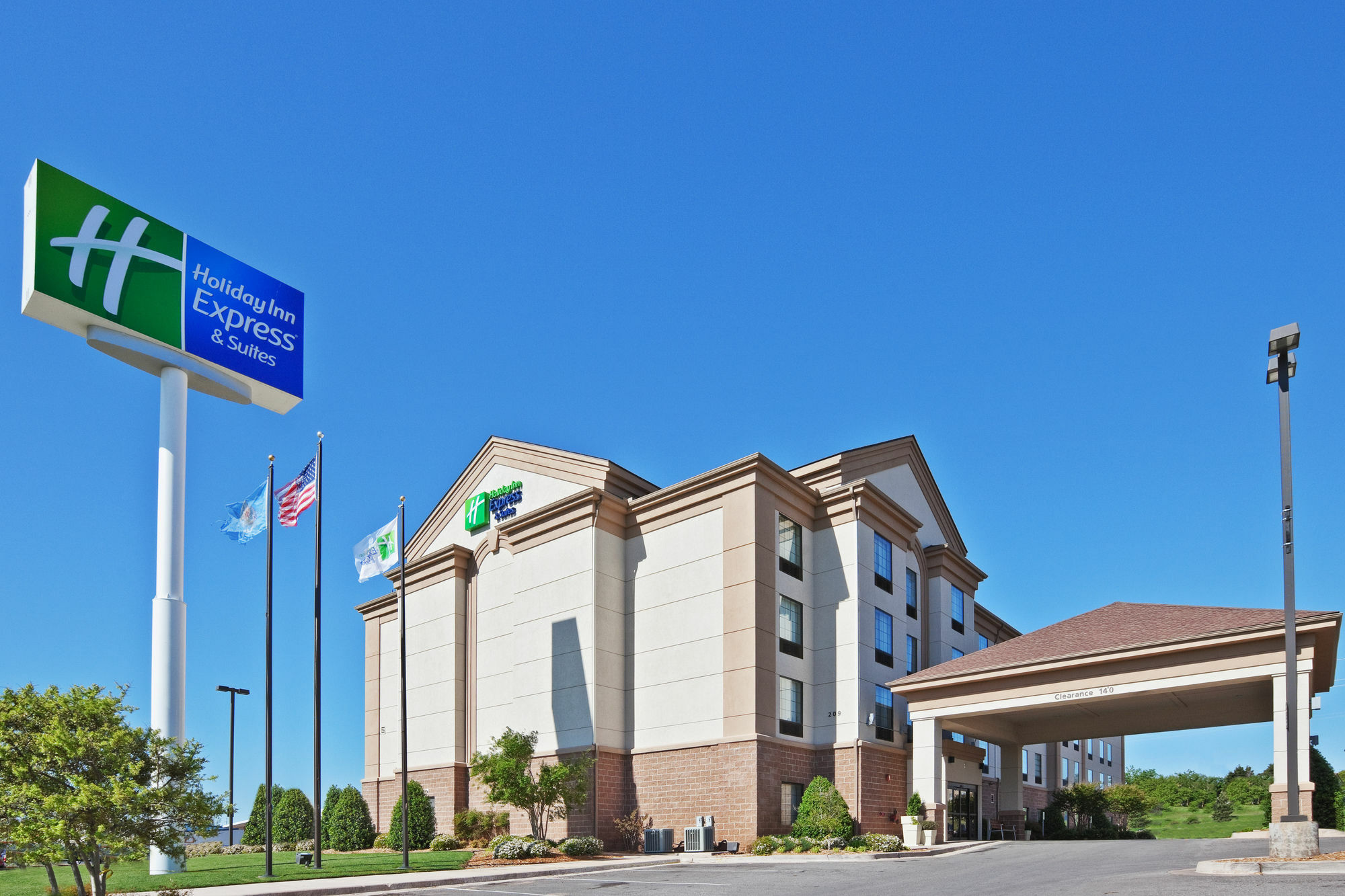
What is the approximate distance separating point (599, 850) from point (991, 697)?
47.2ft

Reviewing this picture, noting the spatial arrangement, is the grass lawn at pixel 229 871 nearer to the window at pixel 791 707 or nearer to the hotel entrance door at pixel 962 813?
the window at pixel 791 707

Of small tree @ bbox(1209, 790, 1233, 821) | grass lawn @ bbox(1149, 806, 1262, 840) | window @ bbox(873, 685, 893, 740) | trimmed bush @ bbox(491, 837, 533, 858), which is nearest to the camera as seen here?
trimmed bush @ bbox(491, 837, 533, 858)

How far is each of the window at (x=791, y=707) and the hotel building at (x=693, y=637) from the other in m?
0.08

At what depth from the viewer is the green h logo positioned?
145 feet

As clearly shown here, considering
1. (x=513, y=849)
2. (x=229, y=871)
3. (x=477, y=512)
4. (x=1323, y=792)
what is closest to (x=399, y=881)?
(x=229, y=871)

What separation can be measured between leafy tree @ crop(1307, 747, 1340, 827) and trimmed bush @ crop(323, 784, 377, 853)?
117ft

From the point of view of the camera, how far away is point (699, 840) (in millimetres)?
32188

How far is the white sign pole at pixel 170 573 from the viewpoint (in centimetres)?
2839

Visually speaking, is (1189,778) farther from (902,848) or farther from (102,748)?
(102,748)

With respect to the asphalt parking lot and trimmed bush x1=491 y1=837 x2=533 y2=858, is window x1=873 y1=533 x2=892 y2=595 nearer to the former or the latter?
the asphalt parking lot

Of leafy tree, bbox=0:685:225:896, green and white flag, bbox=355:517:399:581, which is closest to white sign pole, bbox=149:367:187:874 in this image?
green and white flag, bbox=355:517:399:581

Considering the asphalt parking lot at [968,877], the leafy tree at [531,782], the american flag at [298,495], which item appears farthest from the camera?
the leafy tree at [531,782]

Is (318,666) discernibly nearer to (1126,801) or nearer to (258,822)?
(258,822)

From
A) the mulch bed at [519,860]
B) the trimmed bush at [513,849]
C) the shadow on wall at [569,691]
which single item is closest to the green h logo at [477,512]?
the shadow on wall at [569,691]
